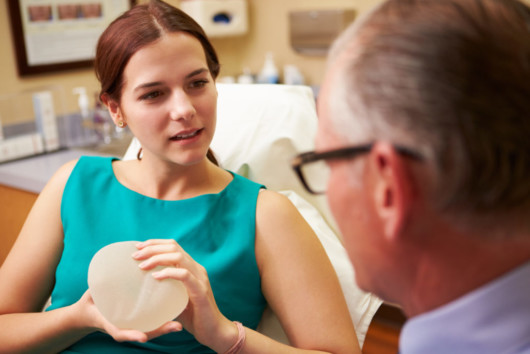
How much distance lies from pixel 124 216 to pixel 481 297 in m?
0.88

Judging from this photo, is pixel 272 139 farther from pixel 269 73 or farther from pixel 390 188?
pixel 269 73

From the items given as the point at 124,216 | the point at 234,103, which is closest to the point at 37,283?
the point at 124,216

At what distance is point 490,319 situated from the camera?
22.7 inches

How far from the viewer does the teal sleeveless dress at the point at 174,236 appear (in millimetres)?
1190

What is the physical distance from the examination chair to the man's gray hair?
834 mm

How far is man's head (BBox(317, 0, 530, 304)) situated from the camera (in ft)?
1.70

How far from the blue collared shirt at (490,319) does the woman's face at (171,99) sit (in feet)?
2.29

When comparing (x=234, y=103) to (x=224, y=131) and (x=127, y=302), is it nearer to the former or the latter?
(x=224, y=131)

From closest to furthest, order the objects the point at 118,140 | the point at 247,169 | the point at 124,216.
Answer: the point at 124,216
the point at 247,169
the point at 118,140

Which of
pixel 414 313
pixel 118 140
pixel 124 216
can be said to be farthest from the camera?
pixel 118 140

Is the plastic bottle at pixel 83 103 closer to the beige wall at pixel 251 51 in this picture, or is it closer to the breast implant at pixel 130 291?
the beige wall at pixel 251 51

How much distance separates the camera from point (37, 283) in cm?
129

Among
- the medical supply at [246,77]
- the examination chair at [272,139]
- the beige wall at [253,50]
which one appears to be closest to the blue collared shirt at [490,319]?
the examination chair at [272,139]

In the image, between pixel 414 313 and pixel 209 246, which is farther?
pixel 209 246
